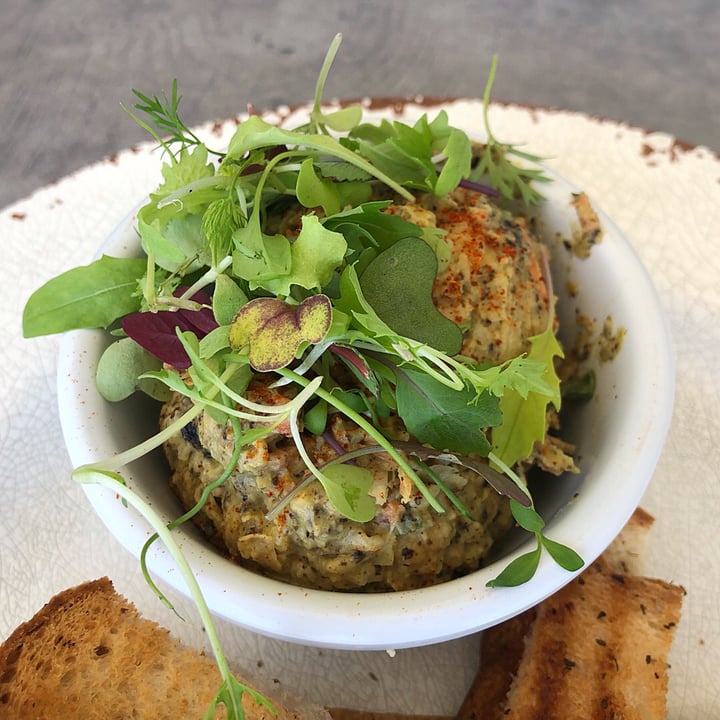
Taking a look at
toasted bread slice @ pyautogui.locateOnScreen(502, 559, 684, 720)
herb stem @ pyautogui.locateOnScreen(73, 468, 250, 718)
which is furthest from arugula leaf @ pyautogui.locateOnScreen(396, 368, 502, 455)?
toasted bread slice @ pyautogui.locateOnScreen(502, 559, 684, 720)

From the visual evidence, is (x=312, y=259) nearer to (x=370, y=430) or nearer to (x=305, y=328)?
(x=305, y=328)

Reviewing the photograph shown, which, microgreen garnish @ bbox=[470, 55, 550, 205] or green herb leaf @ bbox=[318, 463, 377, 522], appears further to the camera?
microgreen garnish @ bbox=[470, 55, 550, 205]

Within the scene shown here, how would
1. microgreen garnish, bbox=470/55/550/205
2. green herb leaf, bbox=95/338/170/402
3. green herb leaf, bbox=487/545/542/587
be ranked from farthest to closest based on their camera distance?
1. microgreen garnish, bbox=470/55/550/205
2. green herb leaf, bbox=95/338/170/402
3. green herb leaf, bbox=487/545/542/587

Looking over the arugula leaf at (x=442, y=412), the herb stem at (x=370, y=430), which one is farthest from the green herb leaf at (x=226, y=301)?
the arugula leaf at (x=442, y=412)

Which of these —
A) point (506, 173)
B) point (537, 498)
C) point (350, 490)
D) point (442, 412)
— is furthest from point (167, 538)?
point (506, 173)

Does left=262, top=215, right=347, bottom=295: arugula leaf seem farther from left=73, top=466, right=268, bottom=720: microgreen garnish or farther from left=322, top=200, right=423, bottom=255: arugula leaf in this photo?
left=73, top=466, right=268, bottom=720: microgreen garnish

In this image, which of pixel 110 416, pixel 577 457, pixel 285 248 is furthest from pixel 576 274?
pixel 110 416

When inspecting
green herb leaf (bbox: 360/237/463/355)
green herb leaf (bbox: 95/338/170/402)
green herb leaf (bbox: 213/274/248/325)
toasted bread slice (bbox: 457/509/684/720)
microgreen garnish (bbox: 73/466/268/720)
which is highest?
green herb leaf (bbox: 360/237/463/355)

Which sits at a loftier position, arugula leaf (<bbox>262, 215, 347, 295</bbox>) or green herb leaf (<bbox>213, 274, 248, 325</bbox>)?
arugula leaf (<bbox>262, 215, 347, 295</bbox>)
